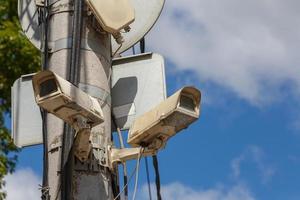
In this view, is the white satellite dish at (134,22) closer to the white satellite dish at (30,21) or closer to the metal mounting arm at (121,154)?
the white satellite dish at (30,21)

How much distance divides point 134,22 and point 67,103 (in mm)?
1357

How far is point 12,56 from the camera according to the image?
10477 millimetres

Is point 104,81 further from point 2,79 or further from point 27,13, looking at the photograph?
point 2,79

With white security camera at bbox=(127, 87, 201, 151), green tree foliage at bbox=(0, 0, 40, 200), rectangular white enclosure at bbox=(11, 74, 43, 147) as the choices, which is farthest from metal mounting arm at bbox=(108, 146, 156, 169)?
green tree foliage at bbox=(0, 0, 40, 200)

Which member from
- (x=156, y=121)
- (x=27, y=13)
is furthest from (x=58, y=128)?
(x=27, y=13)

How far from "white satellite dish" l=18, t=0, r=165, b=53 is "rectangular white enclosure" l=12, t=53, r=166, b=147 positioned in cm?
25

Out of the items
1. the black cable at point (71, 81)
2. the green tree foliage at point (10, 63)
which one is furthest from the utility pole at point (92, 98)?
the green tree foliage at point (10, 63)

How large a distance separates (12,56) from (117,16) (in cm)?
713

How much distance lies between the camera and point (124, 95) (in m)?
3.79

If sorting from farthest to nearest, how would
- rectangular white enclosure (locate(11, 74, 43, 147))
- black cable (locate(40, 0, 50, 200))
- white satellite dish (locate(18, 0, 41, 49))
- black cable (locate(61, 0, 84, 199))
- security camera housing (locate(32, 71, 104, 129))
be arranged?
white satellite dish (locate(18, 0, 41, 49)), rectangular white enclosure (locate(11, 74, 43, 147)), black cable (locate(40, 0, 50, 200)), black cable (locate(61, 0, 84, 199)), security camera housing (locate(32, 71, 104, 129))

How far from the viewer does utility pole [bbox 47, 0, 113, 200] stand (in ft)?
10.4

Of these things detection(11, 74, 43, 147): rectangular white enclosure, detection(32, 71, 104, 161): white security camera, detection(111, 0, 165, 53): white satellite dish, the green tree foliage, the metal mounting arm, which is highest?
the green tree foliage

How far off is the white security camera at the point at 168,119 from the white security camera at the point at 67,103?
0.20m

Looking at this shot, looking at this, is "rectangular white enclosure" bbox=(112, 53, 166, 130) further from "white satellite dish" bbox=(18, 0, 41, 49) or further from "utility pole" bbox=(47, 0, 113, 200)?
"white satellite dish" bbox=(18, 0, 41, 49)
